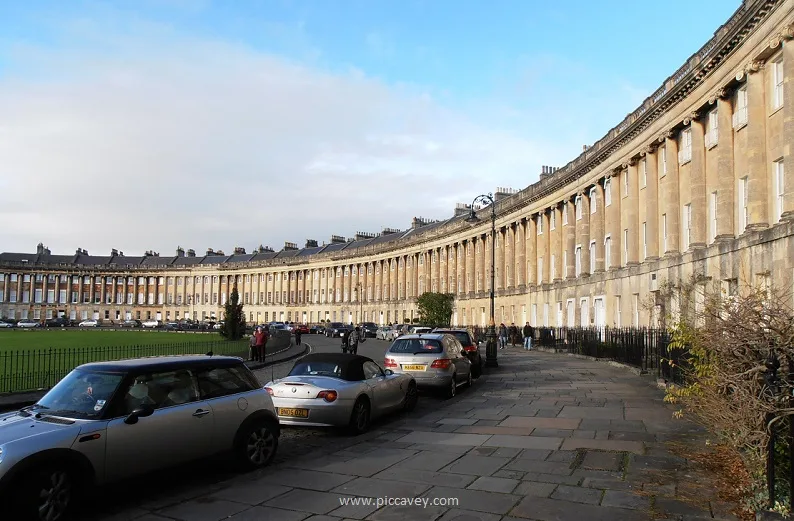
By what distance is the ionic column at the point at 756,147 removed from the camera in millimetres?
23125

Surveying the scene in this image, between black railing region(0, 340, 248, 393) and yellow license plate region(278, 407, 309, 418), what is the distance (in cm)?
859

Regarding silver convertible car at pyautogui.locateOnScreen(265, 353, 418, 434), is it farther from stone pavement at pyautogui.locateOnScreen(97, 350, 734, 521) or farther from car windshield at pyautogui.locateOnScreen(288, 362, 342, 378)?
stone pavement at pyautogui.locateOnScreen(97, 350, 734, 521)

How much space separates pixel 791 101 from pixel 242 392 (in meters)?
20.4

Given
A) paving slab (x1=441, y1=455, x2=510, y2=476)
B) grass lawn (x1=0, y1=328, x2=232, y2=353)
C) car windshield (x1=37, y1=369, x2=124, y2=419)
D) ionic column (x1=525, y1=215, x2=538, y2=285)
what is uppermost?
ionic column (x1=525, y1=215, x2=538, y2=285)

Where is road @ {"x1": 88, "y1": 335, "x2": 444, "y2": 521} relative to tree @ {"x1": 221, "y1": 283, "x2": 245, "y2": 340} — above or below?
below

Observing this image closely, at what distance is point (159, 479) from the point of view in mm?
8281

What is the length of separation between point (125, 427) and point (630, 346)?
69.6 ft

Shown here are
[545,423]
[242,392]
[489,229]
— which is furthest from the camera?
[489,229]

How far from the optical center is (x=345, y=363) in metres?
12.0

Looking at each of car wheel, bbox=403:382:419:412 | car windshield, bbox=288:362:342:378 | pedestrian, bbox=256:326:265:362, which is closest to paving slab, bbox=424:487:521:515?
car windshield, bbox=288:362:342:378

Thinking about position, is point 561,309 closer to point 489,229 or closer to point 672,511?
point 489,229

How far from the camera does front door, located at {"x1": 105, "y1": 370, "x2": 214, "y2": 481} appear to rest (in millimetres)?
7027

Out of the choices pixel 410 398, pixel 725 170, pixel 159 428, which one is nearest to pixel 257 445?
pixel 159 428

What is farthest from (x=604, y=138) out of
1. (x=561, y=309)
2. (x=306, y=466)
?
(x=306, y=466)
